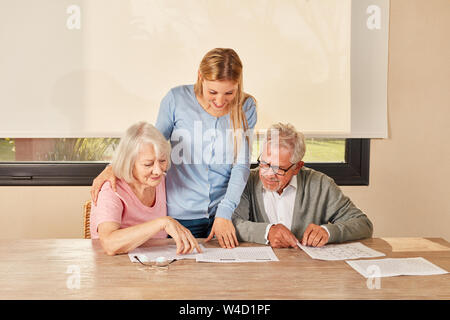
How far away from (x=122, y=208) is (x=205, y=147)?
1.56 feet

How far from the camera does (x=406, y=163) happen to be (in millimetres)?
3094

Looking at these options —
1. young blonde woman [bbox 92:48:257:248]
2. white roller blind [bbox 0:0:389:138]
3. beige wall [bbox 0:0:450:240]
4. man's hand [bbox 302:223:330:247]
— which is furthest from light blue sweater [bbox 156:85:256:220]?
beige wall [bbox 0:0:450:240]

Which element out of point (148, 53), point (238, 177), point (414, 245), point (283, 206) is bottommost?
point (414, 245)

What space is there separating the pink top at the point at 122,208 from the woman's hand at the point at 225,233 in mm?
273

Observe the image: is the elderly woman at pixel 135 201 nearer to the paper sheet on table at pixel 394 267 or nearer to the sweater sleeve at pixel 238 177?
the sweater sleeve at pixel 238 177

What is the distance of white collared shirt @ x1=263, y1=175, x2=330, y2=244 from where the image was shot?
85.1 inches

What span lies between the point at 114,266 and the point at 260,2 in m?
1.97

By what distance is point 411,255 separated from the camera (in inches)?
70.4

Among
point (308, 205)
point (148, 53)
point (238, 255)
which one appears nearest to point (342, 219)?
point (308, 205)

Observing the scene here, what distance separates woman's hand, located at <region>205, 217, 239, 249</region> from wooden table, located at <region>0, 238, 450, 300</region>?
216 millimetres

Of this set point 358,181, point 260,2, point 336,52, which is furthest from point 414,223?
point 260,2

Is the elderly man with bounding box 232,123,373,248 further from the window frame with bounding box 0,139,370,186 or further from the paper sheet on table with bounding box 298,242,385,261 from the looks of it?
the window frame with bounding box 0,139,370,186

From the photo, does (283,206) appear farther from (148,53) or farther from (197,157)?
(148,53)

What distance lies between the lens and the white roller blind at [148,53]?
114 inches
